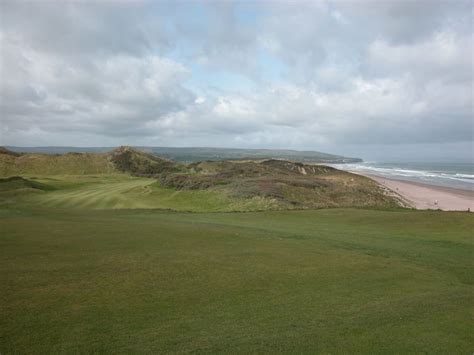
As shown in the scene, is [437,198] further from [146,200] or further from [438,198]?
[146,200]

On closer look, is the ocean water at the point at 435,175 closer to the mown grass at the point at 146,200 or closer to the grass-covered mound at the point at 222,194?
the grass-covered mound at the point at 222,194

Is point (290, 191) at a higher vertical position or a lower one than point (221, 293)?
lower

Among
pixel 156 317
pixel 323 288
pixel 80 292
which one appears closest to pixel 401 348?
pixel 323 288

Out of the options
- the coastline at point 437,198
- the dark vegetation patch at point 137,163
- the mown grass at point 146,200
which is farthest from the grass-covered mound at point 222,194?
the dark vegetation patch at point 137,163

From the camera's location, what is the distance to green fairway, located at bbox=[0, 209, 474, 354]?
22.4 feet

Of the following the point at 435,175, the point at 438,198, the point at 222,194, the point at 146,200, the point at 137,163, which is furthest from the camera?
the point at 435,175

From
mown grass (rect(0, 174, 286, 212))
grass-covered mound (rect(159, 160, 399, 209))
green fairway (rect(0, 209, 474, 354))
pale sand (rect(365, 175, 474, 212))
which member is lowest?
pale sand (rect(365, 175, 474, 212))

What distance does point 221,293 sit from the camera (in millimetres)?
8984

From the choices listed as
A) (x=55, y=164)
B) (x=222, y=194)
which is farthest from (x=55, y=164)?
(x=222, y=194)

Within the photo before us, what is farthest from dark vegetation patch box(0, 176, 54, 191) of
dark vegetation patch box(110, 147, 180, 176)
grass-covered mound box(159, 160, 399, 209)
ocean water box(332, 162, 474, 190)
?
ocean water box(332, 162, 474, 190)

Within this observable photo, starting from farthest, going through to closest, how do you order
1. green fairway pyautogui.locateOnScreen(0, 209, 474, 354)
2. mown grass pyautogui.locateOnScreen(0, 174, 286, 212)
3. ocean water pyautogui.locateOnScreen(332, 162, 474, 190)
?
ocean water pyautogui.locateOnScreen(332, 162, 474, 190), mown grass pyautogui.locateOnScreen(0, 174, 286, 212), green fairway pyautogui.locateOnScreen(0, 209, 474, 354)

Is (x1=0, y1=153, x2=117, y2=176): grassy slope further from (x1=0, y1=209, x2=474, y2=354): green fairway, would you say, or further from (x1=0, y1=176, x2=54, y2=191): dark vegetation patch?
(x1=0, y1=209, x2=474, y2=354): green fairway

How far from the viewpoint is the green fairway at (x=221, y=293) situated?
6812 millimetres

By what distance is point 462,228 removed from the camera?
68.3 ft
